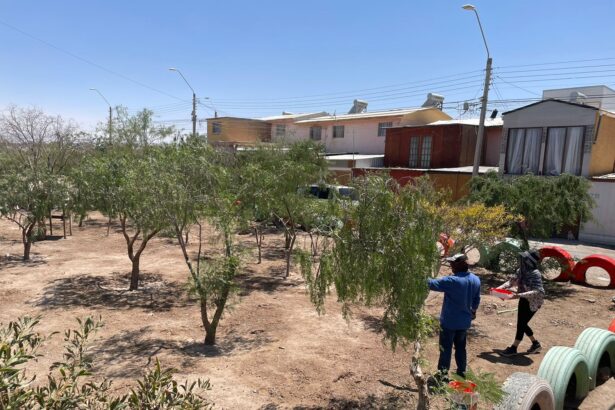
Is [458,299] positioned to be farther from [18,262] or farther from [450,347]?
[18,262]

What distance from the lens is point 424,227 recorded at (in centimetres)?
446

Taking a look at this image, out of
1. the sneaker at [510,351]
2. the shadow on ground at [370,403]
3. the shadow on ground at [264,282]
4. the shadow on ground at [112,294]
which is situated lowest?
the shadow on ground at [112,294]

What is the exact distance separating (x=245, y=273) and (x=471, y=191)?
727 centimetres

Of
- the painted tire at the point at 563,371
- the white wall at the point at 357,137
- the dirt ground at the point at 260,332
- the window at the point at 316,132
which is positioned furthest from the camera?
the window at the point at 316,132

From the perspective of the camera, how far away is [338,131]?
37.3m

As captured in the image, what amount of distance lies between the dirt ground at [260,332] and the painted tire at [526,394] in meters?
1.24

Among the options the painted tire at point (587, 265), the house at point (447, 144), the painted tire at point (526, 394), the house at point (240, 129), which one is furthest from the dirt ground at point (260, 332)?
the house at point (240, 129)

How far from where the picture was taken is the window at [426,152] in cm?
2888

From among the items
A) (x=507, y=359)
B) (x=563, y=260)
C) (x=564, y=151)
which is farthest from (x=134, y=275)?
(x=564, y=151)

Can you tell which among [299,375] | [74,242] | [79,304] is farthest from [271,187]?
[74,242]

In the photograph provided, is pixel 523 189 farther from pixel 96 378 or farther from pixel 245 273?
pixel 96 378

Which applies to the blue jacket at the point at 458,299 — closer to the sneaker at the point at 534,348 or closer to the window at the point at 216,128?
the sneaker at the point at 534,348

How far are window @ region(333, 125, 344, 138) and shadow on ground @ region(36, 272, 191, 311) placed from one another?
27137 millimetres

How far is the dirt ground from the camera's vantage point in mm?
6168
